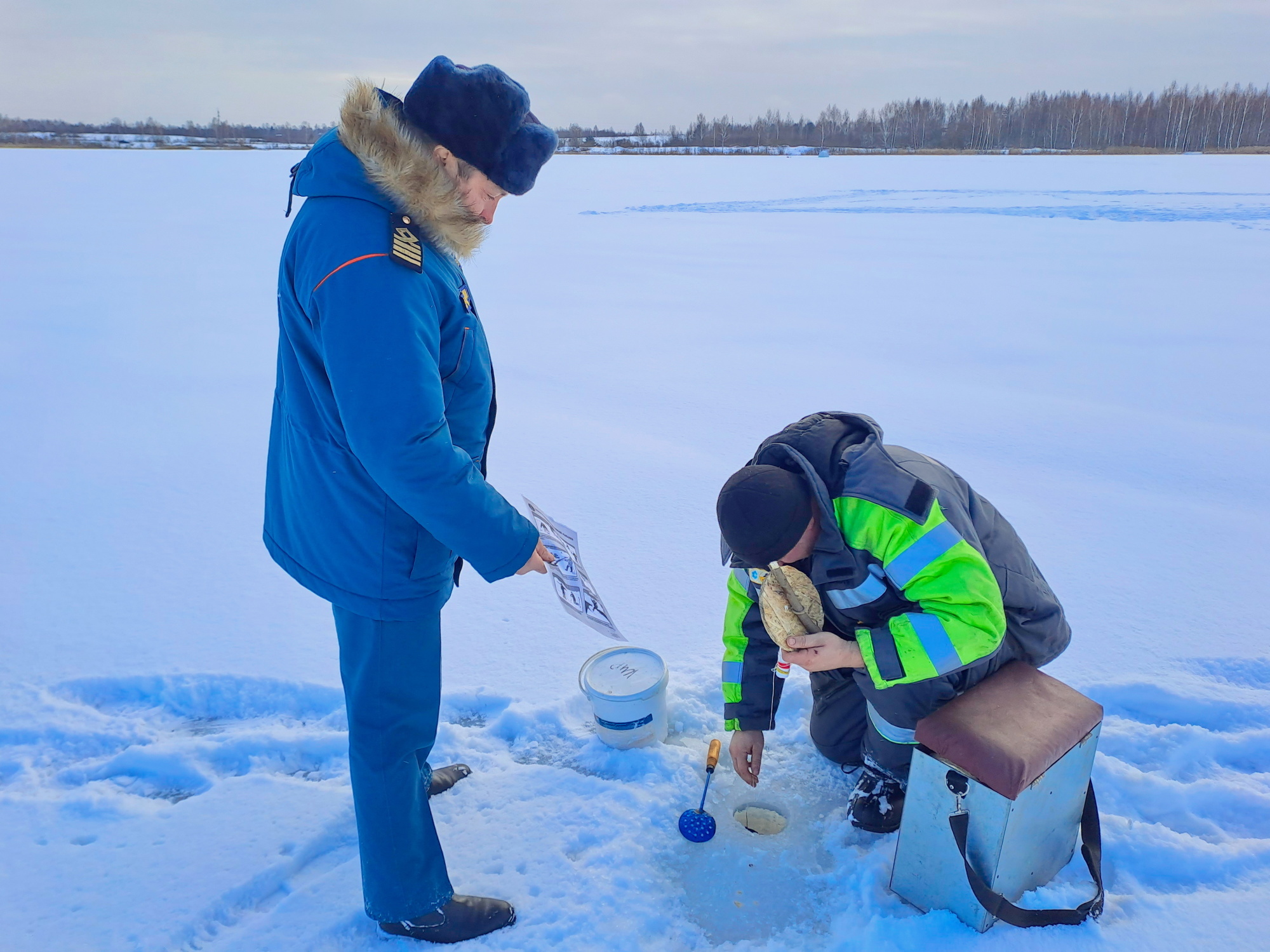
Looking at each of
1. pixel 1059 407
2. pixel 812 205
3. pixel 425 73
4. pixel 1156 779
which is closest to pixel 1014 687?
pixel 1156 779

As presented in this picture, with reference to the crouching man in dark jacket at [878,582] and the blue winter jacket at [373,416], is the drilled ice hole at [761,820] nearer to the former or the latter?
the crouching man in dark jacket at [878,582]

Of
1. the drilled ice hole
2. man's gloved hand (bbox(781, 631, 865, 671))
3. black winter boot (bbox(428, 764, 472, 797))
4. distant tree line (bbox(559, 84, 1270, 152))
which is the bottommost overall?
the drilled ice hole

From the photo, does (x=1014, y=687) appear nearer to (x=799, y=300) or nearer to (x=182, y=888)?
(x=182, y=888)

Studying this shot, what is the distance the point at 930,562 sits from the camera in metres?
1.52

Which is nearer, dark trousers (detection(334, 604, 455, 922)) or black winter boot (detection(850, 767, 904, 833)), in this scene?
dark trousers (detection(334, 604, 455, 922))

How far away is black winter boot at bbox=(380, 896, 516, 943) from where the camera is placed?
64.2 inches

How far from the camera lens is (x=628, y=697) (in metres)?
2.08

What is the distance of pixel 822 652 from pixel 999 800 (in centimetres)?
41

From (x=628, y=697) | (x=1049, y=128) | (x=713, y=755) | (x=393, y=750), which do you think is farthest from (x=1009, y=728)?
(x=1049, y=128)

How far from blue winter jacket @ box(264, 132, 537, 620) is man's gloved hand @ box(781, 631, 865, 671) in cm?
61

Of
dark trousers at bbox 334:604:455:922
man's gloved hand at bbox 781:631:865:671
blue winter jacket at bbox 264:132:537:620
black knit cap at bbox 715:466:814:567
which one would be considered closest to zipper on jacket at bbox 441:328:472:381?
blue winter jacket at bbox 264:132:537:620

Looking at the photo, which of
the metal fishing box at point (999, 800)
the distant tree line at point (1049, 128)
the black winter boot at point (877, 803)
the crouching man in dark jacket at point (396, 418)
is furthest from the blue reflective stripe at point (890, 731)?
the distant tree line at point (1049, 128)

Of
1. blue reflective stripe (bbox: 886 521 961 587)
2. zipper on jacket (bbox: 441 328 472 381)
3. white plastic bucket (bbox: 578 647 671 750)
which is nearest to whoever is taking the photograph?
zipper on jacket (bbox: 441 328 472 381)

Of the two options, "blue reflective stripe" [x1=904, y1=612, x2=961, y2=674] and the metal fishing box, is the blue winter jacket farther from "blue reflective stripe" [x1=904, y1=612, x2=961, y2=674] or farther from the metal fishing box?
the metal fishing box
